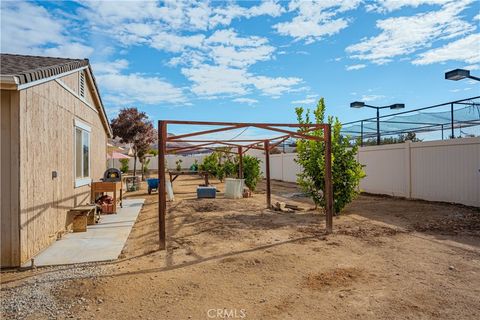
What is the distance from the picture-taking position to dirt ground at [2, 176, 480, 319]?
3.44 metres

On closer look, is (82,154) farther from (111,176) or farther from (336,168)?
(336,168)

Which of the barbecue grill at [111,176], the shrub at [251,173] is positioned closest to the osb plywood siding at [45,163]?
the barbecue grill at [111,176]

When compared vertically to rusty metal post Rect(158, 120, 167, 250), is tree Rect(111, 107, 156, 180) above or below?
above

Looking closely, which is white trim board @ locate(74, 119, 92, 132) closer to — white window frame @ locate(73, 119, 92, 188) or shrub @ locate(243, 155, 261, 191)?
white window frame @ locate(73, 119, 92, 188)

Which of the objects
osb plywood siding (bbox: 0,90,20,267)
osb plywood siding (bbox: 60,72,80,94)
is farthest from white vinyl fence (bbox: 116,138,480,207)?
osb plywood siding (bbox: 0,90,20,267)

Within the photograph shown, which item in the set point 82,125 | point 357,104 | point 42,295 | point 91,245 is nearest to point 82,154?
point 82,125

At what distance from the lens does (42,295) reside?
149 inches

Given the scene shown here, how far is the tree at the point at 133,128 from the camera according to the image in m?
21.3

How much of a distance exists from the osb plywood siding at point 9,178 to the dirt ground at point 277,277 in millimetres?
407

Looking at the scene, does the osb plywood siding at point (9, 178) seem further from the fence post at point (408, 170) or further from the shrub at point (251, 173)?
the shrub at point (251, 173)

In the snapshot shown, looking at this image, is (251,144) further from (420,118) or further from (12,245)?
(12,245)

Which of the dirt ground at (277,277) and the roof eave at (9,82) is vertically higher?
the roof eave at (9,82)

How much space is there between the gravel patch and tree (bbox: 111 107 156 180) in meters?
17.5

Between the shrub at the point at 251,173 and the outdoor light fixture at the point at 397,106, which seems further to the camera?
the shrub at the point at 251,173
